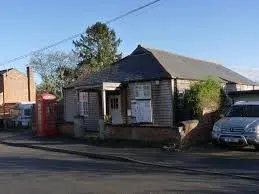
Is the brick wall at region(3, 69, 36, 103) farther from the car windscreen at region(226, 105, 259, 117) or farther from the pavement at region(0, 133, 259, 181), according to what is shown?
the car windscreen at region(226, 105, 259, 117)

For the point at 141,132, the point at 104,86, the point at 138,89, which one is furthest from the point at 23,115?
the point at 141,132

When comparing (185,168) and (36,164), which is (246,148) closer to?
(185,168)

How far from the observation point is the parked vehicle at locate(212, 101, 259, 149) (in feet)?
57.8

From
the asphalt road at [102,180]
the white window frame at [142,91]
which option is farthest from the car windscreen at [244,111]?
the white window frame at [142,91]

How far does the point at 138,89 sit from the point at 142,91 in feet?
0.96

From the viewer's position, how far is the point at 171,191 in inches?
408

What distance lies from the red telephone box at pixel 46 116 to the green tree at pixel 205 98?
322 inches

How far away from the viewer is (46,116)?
88.8 ft

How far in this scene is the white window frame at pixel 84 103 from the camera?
30.3m

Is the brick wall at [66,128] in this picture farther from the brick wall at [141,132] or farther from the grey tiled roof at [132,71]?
the brick wall at [141,132]

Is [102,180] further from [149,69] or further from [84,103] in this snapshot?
[84,103]

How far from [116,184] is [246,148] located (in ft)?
28.6

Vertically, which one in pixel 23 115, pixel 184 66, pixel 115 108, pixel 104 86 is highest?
pixel 184 66

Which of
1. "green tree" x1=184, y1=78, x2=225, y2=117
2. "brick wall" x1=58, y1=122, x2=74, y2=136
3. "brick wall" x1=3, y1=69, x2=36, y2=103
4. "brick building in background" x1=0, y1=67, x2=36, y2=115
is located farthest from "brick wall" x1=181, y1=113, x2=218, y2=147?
"brick wall" x1=3, y1=69, x2=36, y2=103
